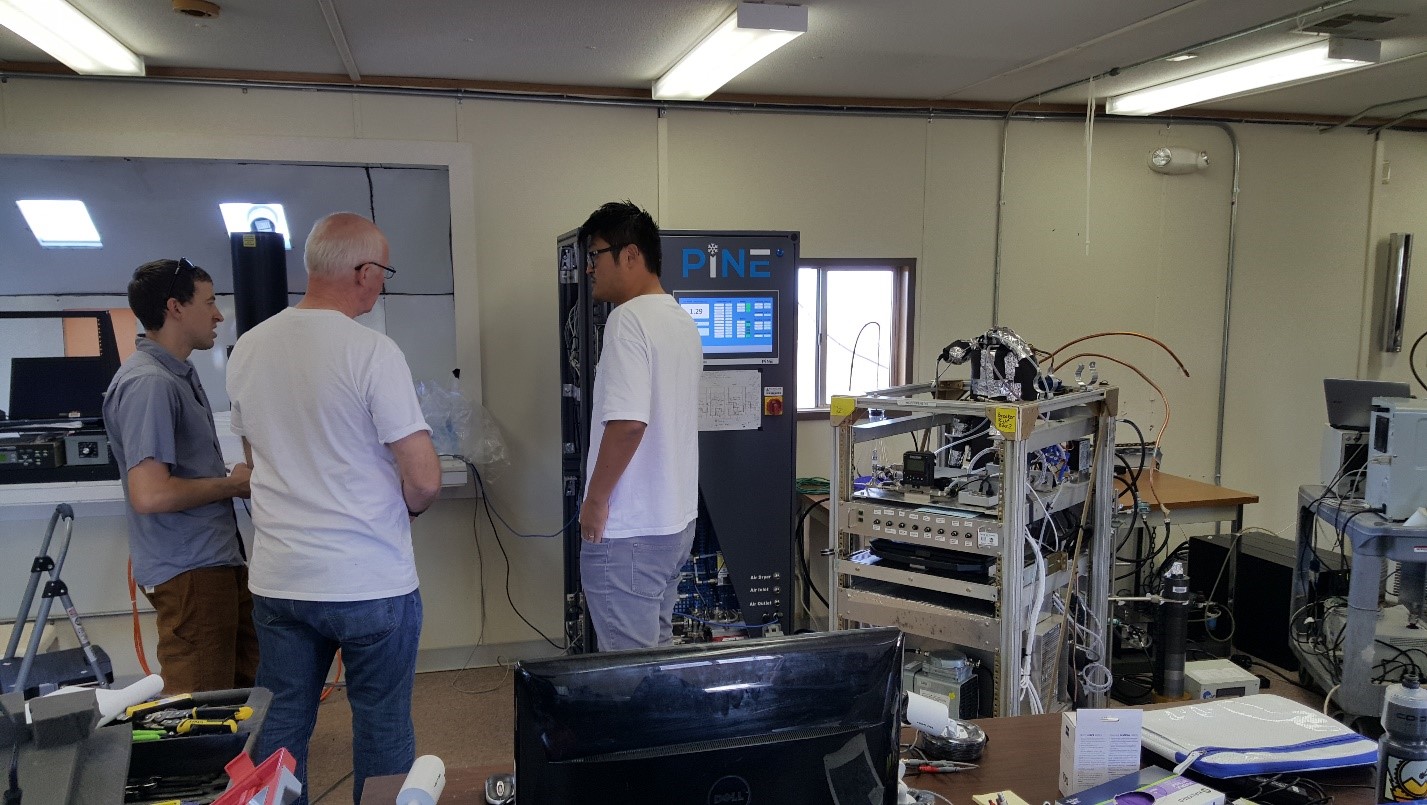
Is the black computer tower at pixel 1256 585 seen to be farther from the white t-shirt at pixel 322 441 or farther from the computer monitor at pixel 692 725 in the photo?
the white t-shirt at pixel 322 441

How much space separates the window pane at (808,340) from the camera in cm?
417

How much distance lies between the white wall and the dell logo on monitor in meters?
2.99

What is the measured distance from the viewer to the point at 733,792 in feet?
3.22

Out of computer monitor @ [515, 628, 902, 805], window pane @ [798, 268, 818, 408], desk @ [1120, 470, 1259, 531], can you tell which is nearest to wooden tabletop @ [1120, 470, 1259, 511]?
desk @ [1120, 470, 1259, 531]

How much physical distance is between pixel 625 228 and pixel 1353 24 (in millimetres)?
2618

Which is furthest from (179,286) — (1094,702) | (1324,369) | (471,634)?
(1324,369)

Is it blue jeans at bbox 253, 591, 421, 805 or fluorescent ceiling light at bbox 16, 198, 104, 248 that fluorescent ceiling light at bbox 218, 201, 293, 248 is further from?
blue jeans at bbox 253, 591, 421, 805

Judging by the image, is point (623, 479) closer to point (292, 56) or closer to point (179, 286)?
point (179, 286)

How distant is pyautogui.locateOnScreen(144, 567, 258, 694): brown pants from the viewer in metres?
2.30

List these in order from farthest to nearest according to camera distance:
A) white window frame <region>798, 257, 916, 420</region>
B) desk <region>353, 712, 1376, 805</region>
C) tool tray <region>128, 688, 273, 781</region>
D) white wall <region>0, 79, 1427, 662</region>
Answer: white window frame <region>798, 257, 916, 420</region>
white wall <region>0, 79, 1427, 662</region>
desk <region>353, 712, 1376, 805</region>
tool tray <region>128, 688, 273, 781</region>

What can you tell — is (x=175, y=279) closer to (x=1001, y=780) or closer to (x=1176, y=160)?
(x=1001, y=780)

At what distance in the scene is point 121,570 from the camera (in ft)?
11.7

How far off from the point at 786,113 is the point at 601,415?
7.33ft

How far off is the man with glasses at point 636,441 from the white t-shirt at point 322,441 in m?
0.57
